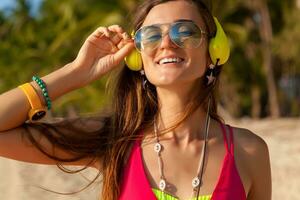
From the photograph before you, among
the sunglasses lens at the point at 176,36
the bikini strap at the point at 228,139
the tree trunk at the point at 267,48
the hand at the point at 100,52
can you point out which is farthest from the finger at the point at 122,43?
the tree trunk at the point at 267,48

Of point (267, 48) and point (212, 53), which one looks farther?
point (267, 48)

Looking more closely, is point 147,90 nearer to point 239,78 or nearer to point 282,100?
point 239,78

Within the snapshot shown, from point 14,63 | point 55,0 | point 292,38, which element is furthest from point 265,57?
point 14,63

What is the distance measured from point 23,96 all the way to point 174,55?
55 centimetres

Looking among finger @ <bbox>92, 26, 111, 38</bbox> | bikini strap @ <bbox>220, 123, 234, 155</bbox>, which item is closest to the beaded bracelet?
finger @ <bbox>92, 26, 111, 38</bbox>

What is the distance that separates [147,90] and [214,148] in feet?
1.08

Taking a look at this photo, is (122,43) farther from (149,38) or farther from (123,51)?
(149,38)

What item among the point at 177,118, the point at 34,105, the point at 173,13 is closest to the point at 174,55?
the point at 173,13

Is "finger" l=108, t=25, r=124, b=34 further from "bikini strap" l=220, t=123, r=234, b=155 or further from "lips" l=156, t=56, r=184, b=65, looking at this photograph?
"bikini strap" l=220, t=123, r=234, b=155

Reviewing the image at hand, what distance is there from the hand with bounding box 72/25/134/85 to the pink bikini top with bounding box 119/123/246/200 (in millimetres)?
326

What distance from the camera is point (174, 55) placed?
2.14 meters

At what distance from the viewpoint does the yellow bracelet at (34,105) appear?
7.20ft

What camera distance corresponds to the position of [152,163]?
2236 millimetres

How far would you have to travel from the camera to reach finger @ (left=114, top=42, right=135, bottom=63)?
2.29 meters
